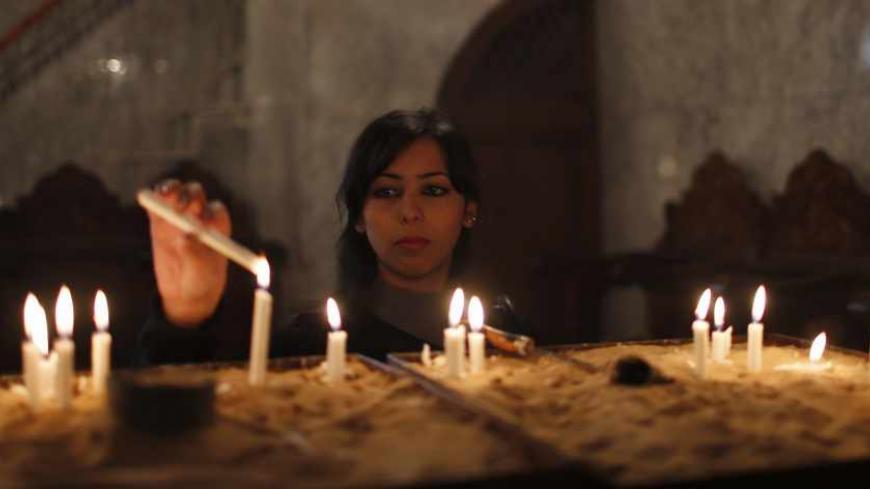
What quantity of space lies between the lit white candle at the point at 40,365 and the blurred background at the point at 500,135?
469 centimetres

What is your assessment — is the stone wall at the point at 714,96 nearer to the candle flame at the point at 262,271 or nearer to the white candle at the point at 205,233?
the candle flame at the point at 262,271

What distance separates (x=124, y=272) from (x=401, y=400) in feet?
21.6

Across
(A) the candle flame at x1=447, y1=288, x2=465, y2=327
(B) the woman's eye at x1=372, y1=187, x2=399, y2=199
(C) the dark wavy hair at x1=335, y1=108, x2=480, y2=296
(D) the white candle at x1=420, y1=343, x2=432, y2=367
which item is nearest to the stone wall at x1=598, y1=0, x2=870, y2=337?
(C) the dark wavy hair at x1=335, y1=108, x2=480, y2=296

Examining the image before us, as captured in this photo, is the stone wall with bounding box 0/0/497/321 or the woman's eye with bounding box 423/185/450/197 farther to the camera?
the stone wall with bounding box 0/0/497/321

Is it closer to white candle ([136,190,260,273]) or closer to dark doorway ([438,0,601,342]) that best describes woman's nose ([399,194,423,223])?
white candle ([136,190,260,273])

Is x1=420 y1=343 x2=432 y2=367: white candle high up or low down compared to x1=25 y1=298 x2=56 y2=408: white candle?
down

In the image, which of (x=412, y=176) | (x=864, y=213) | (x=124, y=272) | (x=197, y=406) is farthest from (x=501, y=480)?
(x=124, y=272)

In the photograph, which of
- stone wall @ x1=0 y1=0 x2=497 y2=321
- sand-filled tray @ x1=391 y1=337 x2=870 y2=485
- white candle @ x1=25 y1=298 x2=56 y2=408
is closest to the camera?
sand-filled tray @ x1=391 y1=337 x2=870 y2=485

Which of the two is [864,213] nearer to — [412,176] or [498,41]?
[498,41]

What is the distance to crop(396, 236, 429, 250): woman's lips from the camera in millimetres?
3127

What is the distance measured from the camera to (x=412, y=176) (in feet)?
10.5

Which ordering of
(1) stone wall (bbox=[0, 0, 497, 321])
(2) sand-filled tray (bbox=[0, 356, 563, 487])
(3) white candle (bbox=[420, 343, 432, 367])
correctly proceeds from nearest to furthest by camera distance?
(2) sand-filled tray (bbox=[0, 356, 563, 487]) → (3) white candle (bbox=[420, 343, 432, 367]) → (1) stone wall (bbox=[0, 0, 497, 321])

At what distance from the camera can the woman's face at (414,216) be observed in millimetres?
3119

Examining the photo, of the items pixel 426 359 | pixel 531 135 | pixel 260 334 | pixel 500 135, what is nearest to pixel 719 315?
pixel 426 359
